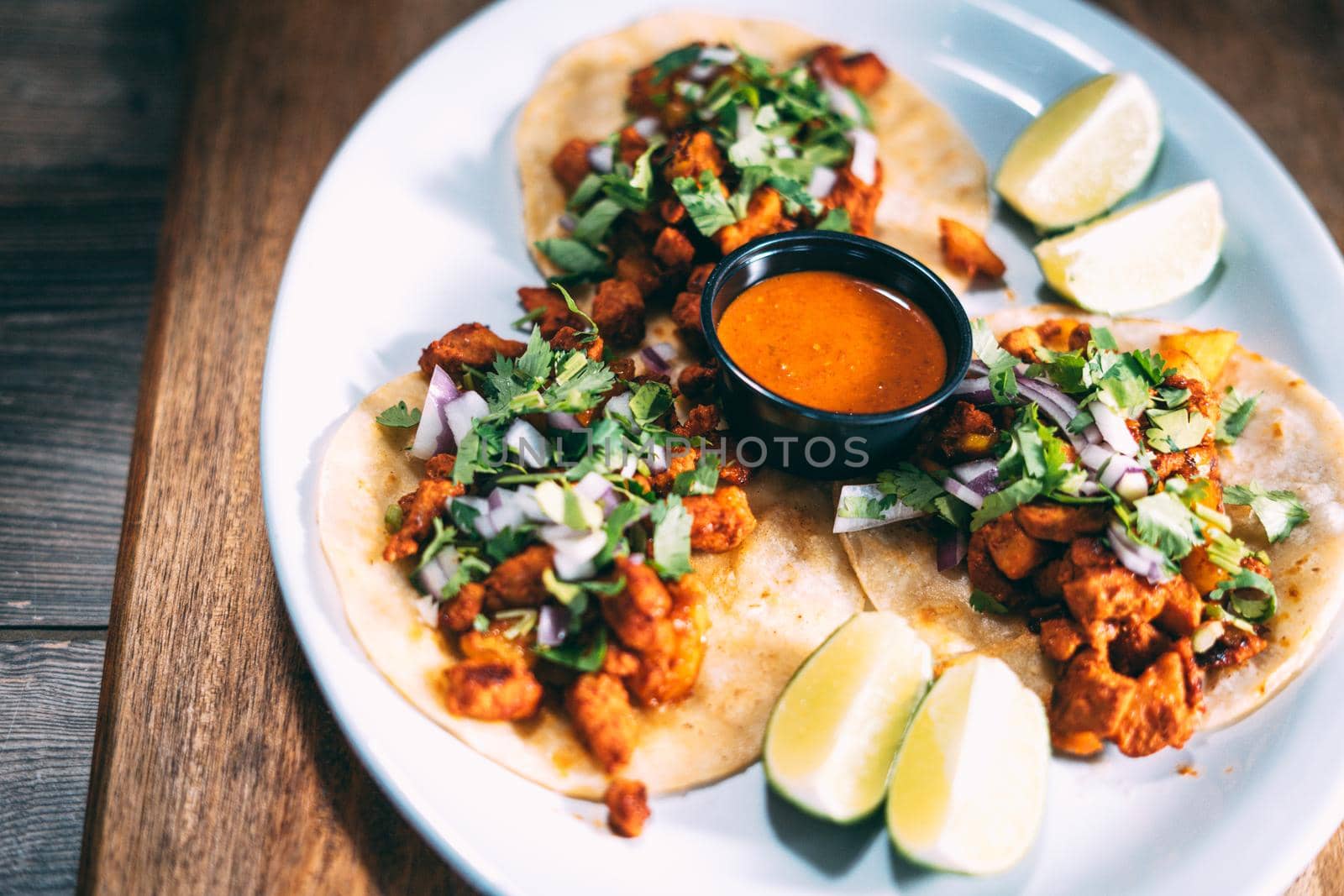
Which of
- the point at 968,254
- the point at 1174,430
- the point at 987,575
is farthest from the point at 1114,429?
the point at 968,254

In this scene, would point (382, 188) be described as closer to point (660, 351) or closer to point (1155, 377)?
point (660, 351)

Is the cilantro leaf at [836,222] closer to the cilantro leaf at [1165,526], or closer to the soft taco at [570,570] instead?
the soft taco at [570,570]

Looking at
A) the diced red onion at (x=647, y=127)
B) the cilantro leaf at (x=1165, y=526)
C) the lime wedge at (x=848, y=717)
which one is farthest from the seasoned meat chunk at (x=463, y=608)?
the diced red onion at (x=647, y=127)

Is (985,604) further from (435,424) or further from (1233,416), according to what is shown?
(435,424)

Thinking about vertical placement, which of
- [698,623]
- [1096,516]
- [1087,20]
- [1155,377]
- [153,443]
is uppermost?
[1087,20]

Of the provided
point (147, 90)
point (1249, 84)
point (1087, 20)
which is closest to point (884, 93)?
point (1087, 20)

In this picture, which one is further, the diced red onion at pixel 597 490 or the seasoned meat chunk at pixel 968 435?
the seasoned meat chunk at pixel 968 435

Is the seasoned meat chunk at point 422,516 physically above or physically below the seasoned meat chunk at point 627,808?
above

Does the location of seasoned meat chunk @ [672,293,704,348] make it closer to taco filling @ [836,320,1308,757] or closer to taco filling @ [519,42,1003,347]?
taco filling @ [519,42,1003,347]

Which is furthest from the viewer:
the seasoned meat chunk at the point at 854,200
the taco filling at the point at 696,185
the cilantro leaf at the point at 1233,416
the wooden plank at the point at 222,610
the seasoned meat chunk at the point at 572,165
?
the seasoned meat chunk at the point at 572,165
